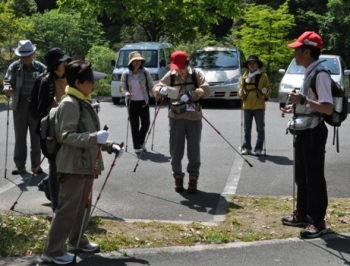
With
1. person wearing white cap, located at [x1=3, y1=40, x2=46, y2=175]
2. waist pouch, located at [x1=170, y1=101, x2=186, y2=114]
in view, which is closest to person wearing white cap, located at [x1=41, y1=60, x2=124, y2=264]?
waist pouch, located at [x1=170, y1=101, x2=186, y2=114]

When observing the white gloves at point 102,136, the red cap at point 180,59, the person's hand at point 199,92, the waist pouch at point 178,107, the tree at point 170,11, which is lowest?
the waist pouch at point 178,107

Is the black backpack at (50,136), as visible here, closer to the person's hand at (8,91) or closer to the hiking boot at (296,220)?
the hiking boot at (296,220)

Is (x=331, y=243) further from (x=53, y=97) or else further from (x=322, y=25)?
(x=322, y=25)

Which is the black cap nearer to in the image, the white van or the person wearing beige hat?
the person wearing beige hat

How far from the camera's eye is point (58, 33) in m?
33.5

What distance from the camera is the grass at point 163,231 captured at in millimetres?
6867

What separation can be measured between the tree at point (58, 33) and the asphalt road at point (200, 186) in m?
19.0

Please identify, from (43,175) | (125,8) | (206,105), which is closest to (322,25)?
(125,8)

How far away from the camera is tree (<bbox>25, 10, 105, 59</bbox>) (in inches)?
1303

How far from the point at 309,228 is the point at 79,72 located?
2865 mm

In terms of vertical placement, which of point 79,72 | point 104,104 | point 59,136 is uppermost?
point 79,72

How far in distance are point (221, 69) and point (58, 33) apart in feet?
46.4

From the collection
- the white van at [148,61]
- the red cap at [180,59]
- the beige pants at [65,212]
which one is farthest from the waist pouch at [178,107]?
the white van at [148,61]

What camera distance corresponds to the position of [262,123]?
12555mm
